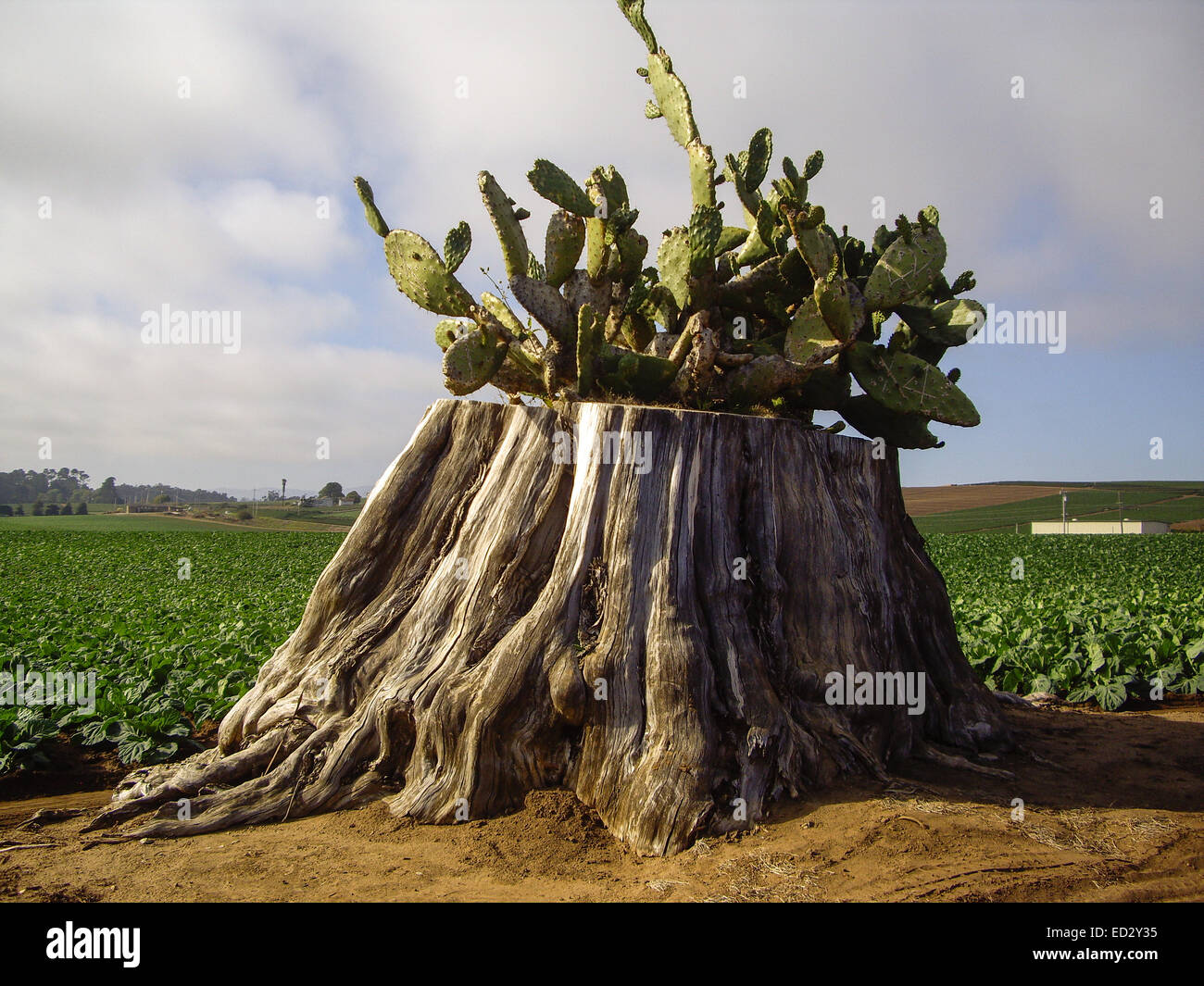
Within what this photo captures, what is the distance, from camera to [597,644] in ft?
12.8

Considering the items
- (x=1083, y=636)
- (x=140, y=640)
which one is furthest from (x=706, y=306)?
(x=140, y=640)

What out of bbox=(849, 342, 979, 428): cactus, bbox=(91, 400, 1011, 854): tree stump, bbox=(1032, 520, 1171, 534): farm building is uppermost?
bbox=(849, 342, 979, 428): cactus

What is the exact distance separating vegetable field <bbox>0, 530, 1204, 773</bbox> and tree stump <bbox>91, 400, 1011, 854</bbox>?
4.32 feet

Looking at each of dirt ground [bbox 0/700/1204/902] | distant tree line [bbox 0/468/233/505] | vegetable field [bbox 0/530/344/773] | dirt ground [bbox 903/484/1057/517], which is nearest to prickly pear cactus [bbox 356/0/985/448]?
dirt ground [bbox 0/700/1204/902]

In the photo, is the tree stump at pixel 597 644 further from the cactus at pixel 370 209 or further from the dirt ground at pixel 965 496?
the dirt ground at pixel 965 496

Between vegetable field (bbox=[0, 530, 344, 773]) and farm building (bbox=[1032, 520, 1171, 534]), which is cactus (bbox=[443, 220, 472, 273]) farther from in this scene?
farm building (bbox=[1032, 520, 1171, 534])

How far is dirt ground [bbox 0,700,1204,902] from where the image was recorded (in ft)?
9.87

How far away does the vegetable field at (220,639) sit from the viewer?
215 inches

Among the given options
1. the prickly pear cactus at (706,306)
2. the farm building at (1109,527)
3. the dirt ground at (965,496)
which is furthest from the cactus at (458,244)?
the dirt ground at (965,496)

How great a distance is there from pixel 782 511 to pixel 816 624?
0.65m

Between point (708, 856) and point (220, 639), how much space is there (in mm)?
7043

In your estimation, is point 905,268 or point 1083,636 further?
point 1083,636

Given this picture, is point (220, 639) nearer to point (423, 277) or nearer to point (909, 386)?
point (423, 277)

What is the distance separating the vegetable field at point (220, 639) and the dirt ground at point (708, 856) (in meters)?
1.48
